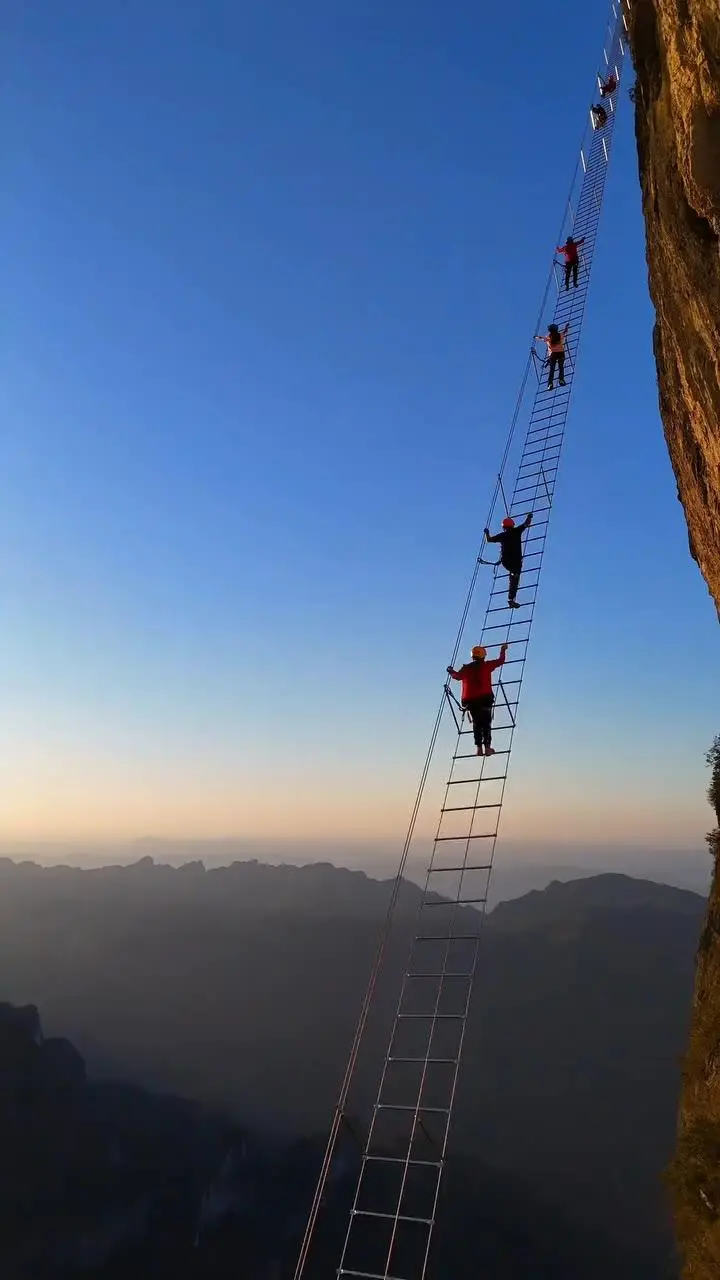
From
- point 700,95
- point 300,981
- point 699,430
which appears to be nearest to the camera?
point 700,95

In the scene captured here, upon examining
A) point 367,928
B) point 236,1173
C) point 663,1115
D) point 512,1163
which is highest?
point 367,928

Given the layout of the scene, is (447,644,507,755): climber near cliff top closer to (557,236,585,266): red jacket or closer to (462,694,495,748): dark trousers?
(462,694,495,748): dark trousers

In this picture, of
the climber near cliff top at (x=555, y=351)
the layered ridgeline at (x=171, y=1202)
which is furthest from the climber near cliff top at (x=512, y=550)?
the layered ridgeline at (x=171, y=1202)

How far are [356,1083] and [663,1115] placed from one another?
53.1 metres

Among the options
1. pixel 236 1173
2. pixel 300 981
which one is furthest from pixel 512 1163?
pixel 300 981

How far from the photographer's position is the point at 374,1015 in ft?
446

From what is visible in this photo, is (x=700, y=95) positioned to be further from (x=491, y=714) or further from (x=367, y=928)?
(x=367, y=928)

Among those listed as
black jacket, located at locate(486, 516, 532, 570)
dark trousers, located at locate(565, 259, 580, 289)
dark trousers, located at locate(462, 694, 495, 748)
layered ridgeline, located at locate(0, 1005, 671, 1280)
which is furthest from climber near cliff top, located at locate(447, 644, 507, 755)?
layered ridgeline, located at locate(0, 1005, 671, 1280)

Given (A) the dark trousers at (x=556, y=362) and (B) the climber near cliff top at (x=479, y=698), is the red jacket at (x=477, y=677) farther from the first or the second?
(A) the dark trousers at (x=556, y=362)

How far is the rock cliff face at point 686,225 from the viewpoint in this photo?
484 centimetres

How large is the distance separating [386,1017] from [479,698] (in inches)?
6056

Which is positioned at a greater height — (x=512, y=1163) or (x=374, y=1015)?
(x=374, y=1015)

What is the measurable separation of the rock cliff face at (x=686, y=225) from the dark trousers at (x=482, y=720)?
128 inches

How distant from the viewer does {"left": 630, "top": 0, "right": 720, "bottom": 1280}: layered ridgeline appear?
16.1 ft
